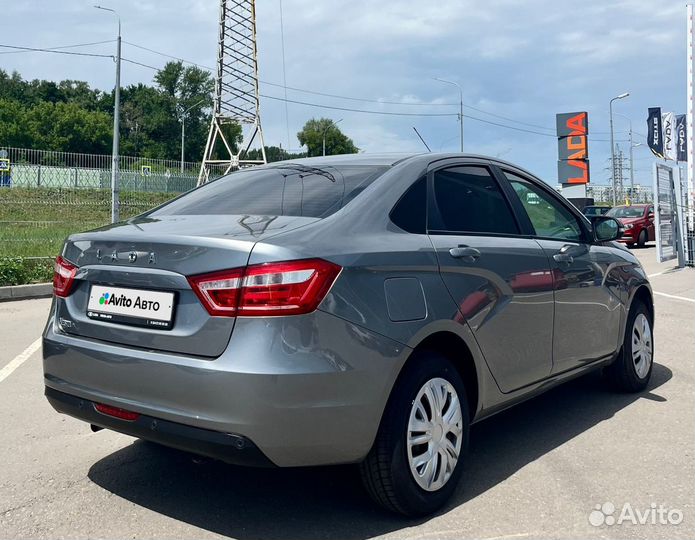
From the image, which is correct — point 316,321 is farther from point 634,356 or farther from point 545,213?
point 634,356

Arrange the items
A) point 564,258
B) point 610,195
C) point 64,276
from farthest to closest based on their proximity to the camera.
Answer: point 610,195
point 564,258
point 64,276

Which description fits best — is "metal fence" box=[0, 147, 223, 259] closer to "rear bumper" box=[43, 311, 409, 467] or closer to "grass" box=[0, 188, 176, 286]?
"grass" box=[0, 188, 176, 286]

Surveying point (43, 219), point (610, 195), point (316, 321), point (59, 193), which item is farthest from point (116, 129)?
point (610, 195)

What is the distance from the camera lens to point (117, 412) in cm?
283

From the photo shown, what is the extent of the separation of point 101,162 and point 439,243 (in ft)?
75.2

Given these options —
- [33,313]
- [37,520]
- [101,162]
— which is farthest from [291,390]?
[101,162]

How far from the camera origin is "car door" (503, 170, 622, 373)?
4078 mm

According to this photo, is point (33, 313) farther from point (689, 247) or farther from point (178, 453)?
point (689, 247)

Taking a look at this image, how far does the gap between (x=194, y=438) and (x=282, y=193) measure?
1.30m

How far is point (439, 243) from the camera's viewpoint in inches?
128

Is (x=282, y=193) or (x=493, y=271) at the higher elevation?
(x=282, y=193)

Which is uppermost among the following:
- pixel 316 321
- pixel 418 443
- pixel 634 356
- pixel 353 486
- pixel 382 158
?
pixel 382 158

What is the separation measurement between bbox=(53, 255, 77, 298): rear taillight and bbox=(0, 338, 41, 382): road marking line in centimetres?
265

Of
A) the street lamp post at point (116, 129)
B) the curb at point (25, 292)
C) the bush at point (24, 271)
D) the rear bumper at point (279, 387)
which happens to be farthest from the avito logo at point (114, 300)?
the street lamp post at point (116, 129)
